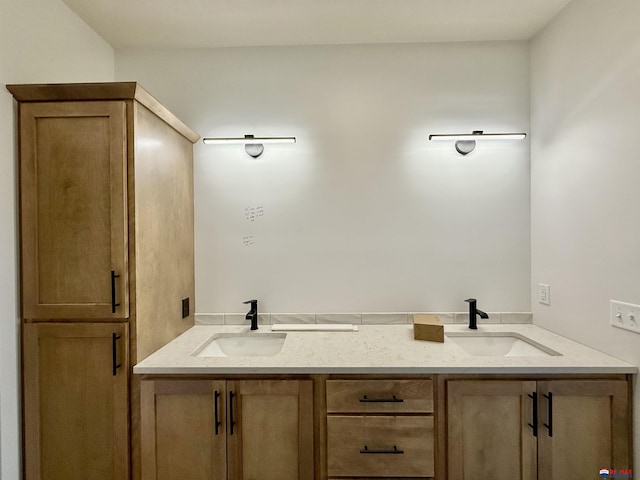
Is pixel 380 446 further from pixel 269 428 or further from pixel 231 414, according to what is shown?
pixel 231 414

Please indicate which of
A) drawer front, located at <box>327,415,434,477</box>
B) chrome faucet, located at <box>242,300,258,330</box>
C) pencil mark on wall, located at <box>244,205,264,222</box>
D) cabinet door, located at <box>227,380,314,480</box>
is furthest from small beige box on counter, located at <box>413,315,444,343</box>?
pencil mark on wall, located at <box>244,205,264,222</box>

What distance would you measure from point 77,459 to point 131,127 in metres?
1.52

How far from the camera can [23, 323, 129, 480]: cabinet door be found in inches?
57.1

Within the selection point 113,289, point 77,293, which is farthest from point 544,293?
point 77,293

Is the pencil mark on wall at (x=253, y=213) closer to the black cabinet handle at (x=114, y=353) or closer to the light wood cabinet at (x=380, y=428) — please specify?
the black cabinet handle at (x=114, y=353)

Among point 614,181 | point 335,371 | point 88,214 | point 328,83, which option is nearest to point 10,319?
point 88,214

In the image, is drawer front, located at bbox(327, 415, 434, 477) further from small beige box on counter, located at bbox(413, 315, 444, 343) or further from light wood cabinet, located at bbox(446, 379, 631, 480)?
small beige box on counter, located at bbox(413, 315, 444, 343)

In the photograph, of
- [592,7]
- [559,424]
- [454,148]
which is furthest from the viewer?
[454,148]

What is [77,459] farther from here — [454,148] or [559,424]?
[454,148]

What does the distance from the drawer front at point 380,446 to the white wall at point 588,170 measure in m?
0.92

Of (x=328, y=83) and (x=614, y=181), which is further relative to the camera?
(x=328, y=83)

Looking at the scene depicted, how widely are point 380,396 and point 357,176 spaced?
1.30 metres

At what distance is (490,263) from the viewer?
6.90 ft

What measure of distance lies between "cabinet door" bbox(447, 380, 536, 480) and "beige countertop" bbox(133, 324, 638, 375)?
0.09 m
